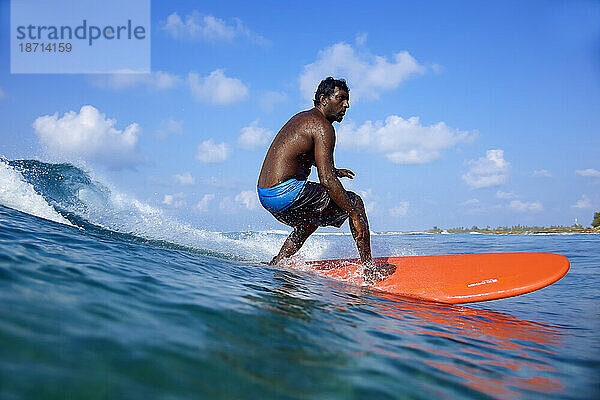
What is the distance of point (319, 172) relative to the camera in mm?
3812

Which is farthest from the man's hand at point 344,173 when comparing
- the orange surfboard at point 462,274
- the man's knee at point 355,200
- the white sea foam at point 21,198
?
the white sea foam at point 21,198

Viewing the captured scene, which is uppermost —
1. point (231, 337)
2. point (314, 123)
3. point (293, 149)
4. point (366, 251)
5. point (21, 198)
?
point (314, 123)

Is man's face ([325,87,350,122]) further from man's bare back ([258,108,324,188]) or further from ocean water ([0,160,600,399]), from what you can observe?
ocean water ([0,160,600,399])

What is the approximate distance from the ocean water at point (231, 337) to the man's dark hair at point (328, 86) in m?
1.90

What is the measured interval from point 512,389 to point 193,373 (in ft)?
4.12

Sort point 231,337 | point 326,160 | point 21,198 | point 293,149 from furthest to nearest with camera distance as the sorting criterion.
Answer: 1. point 21,198
2. point 293,149
3. point 326,160
4. point 231,337

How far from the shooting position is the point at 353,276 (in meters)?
4.43

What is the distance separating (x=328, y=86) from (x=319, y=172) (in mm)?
946

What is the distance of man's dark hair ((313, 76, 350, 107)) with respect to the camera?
4.09 metres

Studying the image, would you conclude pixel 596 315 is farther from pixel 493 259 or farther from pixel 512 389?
pixel 512 389

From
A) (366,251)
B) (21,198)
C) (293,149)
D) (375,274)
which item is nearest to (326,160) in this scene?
(293,149)

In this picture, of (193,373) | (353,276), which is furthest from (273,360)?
(353,276)

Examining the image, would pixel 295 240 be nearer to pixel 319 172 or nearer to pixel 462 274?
pixel 319 172

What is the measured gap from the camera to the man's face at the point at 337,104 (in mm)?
4082
